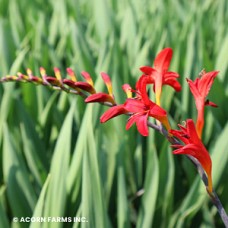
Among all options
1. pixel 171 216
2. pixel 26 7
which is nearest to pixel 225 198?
pixel 171 216

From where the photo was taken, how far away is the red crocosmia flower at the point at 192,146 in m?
0.47

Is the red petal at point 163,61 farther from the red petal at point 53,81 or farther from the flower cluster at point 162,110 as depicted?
the red petal at point 53,81

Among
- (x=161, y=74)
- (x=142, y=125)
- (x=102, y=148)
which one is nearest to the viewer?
(x=142, y=125)

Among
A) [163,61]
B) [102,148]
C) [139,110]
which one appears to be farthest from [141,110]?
[102,148]

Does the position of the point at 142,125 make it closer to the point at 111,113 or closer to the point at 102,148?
the point at 111,113

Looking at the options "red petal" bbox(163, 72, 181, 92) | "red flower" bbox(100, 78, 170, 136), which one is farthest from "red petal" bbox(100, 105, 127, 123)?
"red petal" bbox(163, 72, 181, 92)

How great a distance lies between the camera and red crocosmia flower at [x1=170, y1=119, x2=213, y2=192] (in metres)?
0.47

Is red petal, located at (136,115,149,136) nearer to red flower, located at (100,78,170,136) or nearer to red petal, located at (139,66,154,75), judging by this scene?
red flower, located at (100,78,170,136)

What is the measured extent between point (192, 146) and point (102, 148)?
58cm

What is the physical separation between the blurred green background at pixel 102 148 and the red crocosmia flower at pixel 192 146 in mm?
313

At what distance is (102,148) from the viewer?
3.43ft

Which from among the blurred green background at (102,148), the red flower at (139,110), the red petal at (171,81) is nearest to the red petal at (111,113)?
the red flower at (139,110)

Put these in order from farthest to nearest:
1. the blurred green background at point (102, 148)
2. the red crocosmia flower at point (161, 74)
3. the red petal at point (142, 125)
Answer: the blurred green background at point (102, 148), the red crocosmia flower at point (161, 74), the red petal at point (142, 125)

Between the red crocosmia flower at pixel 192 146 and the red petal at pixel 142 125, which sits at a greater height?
the red petal at pixel 142 125
